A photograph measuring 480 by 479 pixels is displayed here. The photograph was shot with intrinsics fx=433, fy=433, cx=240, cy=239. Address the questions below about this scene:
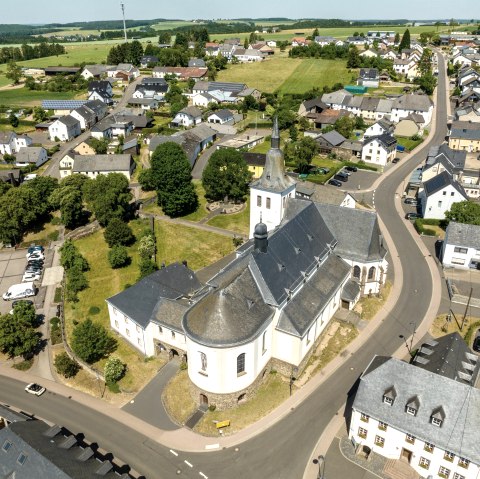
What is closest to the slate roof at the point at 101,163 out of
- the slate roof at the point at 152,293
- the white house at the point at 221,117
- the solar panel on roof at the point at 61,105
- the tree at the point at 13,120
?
the white house at the point at 221,117

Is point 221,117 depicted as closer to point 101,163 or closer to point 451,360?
point 101,163

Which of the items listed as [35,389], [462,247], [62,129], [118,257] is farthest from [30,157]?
[462,247]

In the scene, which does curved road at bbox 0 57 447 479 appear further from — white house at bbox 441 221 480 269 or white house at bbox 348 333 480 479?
white house at bbox 441 221 480 269

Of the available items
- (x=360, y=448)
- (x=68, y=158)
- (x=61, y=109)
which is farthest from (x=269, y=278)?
(x=61, y=109)

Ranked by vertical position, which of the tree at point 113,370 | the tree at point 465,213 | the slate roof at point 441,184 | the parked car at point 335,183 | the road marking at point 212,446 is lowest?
the road marking at point 212,446

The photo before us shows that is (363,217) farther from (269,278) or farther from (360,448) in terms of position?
(360,448)

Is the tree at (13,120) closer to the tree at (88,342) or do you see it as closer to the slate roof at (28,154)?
the slate roof at (28,154)
